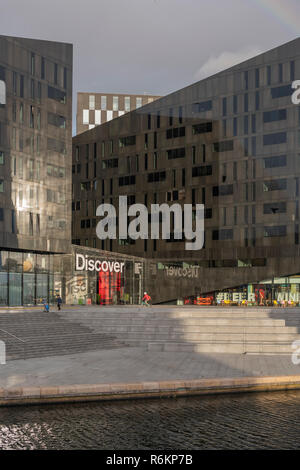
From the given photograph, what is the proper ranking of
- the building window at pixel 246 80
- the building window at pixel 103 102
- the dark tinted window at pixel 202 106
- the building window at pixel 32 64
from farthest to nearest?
the building window at pixel 103 102 < the dark tinted window at pixel 202 106 < the building window at pixel 246 80 < the building window at pixel 32 64

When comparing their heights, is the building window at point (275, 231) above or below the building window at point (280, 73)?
below

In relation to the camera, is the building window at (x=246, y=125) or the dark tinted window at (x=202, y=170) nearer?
the building window at (x=246, y=125)

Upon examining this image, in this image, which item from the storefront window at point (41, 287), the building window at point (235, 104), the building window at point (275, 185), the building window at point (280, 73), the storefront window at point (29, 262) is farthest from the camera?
the building window at point (235, 104)

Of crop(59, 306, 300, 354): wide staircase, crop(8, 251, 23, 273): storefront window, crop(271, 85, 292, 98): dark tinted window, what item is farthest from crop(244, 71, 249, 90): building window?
crop(59, 306, 300, 354): wide staircase

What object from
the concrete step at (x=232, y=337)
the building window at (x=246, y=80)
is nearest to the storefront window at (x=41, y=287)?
the concrete step at (x=232, y=337)

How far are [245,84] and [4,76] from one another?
131 ft

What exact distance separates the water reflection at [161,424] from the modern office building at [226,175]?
186ft

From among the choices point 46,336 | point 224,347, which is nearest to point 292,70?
point 224,347

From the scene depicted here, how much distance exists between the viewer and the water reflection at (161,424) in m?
14.8

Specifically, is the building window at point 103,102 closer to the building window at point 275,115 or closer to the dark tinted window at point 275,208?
the building window at point 275,115

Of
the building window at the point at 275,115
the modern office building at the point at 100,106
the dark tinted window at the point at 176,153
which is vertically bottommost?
the dark tinted window at the point at 176,153

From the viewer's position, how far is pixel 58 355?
94.5ft

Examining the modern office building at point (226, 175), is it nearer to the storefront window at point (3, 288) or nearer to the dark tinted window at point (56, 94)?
the dark tinted window at point (56, 94)
